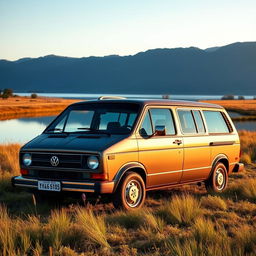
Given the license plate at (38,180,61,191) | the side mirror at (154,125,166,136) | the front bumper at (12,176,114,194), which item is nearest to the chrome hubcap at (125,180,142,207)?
the front bumper at (12,176,114,194)

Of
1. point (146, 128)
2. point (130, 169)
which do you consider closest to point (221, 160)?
point (146, 128)

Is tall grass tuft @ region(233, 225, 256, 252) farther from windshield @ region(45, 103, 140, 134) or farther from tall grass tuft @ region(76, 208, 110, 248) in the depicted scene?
windshield @ region(45, 103, 140, 134)

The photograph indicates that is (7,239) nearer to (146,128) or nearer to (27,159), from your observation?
(27,159)

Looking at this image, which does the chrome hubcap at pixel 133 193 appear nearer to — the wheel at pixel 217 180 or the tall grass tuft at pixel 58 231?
the tall grass tuft at pixel 58 231

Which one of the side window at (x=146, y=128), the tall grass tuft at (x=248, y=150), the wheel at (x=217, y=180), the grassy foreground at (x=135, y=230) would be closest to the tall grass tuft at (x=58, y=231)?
the grassy foreground at (x=135, y=230)

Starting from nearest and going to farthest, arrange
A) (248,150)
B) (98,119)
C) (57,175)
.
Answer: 1. (57,175)
2. (98,119)
3. (248,150)

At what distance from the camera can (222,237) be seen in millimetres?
5992

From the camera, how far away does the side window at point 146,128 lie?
8.48 metres

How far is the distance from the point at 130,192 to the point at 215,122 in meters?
3.25

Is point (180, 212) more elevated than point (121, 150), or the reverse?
point (121, 150)

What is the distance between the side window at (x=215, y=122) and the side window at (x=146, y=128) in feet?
6.48

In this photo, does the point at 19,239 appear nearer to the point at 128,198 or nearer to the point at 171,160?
the point at 128,198

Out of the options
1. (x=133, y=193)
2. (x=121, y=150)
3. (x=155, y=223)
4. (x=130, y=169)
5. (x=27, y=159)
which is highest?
(x=121, y=150)

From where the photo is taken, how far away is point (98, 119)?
889 centimetres
